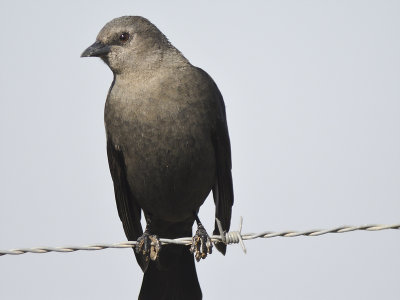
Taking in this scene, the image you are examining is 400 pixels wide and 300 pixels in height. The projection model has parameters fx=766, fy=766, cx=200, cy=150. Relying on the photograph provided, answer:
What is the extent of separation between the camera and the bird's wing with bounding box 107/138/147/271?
6.91m

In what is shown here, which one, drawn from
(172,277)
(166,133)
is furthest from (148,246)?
(166,133)

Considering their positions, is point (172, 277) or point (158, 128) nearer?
point (158, 128)

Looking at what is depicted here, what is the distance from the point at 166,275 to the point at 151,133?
1.36 meters

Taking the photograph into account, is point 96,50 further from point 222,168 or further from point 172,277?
point 172,277

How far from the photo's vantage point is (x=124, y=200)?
7.05 metres

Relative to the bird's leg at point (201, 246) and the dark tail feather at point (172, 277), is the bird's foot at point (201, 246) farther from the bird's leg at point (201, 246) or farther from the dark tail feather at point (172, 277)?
the dark tail feather at point (172, 277)

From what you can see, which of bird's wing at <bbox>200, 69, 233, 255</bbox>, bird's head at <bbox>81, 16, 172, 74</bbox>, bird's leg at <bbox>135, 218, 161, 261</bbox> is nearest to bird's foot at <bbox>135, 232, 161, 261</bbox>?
bird's leg at <bbox>135, 218, 161, 261</bbox>

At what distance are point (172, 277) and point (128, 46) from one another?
2.15 m

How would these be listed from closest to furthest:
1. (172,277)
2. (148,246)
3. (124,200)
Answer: (148,246) → (172,277) → (124,200)

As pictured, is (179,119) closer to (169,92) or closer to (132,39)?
(169,92)

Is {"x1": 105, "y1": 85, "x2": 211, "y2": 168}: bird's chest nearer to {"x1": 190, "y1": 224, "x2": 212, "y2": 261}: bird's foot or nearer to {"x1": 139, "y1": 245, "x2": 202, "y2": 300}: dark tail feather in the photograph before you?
{"x1": 190, "y1": 224, "x2": 212, "y2": 261}: bird's foot

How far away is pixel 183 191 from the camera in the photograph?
22.3ft

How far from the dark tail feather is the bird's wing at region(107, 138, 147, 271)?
137mm

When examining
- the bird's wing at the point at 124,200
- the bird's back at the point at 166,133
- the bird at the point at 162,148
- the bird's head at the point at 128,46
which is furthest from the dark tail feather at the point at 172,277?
the bird's head at the point at 128,46
